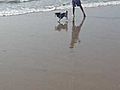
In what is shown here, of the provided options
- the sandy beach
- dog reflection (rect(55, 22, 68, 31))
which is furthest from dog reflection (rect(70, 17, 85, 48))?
dog reflection (rect(55, 22, 68, 31))

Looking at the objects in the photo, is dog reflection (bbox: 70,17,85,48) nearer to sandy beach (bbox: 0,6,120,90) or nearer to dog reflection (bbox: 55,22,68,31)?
sandy beach (bbox: 0,6,120,90)

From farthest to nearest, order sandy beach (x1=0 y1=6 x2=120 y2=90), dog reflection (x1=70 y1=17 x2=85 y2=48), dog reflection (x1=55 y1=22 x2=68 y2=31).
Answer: dog reflection (x1=55 y1=22 x2=68 y2=31), dog reflection (x1=70 y1=17 x2=85 y2=48), sandy beach (x1=0 y1=6 x2=120 y2=90)

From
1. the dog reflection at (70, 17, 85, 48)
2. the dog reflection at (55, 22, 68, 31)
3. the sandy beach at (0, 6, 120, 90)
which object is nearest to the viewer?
the sandy beach at (0, 6, 120, 90)

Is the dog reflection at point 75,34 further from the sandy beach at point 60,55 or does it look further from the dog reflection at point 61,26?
the dog reflection at point 61,26

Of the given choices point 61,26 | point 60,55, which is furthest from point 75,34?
point 60,55

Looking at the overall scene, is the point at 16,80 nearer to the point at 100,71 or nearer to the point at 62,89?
the point at 62,89

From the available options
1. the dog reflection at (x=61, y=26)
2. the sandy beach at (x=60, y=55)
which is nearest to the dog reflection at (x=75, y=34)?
the sandy beach at (x=60, y=55)

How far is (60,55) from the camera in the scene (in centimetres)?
970

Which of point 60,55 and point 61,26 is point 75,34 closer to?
point 61,26

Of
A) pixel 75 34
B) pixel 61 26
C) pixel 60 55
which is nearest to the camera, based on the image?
pixel 60 55

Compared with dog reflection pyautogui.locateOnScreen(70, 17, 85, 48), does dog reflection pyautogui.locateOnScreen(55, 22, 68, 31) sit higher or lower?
lower

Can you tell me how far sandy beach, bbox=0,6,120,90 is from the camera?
754cm

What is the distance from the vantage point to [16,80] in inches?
307

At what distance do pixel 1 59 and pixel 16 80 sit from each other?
1976 millimetres
